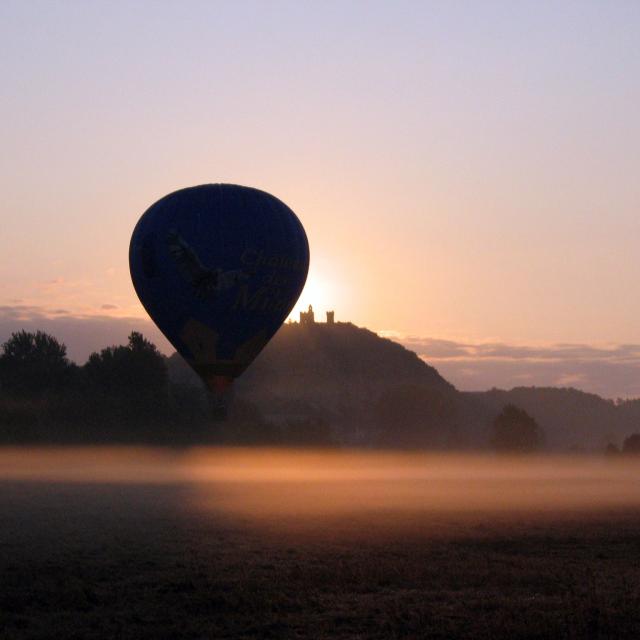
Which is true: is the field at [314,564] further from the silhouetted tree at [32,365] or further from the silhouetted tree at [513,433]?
the silhouetted tree at [513,433]

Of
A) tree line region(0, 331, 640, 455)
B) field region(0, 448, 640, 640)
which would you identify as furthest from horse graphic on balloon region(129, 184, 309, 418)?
tree line region(0, 331, 640, 455)

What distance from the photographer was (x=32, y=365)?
11469 cm

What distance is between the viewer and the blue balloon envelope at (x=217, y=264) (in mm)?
37219

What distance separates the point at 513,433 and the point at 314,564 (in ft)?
345

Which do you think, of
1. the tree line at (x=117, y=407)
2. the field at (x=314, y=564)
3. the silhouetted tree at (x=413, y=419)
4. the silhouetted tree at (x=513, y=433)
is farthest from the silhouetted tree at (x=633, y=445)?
the field at (x=314, y=564)

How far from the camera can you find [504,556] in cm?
2920

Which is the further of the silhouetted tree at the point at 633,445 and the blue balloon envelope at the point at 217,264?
the silhouetted tree at the point at 633,445

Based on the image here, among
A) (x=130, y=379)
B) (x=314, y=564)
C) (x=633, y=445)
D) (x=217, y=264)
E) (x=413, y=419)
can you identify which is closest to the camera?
(x=314, y=564)

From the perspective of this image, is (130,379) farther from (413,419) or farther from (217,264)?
(217,264)

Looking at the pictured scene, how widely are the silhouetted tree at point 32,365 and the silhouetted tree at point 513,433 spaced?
1780 inches

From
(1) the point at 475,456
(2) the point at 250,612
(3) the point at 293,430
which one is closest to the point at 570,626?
(2) the point at 250,612

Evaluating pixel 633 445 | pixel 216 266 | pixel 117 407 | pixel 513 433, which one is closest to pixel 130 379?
pixel 117 407

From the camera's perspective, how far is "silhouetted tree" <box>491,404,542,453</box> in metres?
130

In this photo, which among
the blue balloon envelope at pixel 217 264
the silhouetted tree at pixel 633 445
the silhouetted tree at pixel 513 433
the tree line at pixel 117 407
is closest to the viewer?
the blue balloon envelope at pixel 217 264
